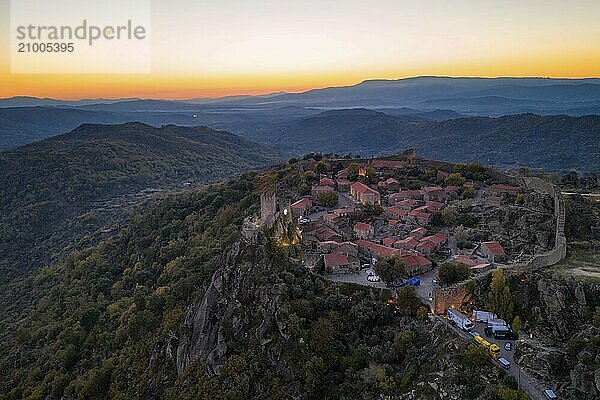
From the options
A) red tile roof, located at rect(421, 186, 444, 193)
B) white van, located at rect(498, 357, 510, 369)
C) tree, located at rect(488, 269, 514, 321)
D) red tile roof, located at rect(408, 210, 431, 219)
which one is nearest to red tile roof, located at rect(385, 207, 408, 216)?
red tile roof, located at rect(408, 210, 431, 219)

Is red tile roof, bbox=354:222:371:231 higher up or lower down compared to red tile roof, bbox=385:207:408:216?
lower down

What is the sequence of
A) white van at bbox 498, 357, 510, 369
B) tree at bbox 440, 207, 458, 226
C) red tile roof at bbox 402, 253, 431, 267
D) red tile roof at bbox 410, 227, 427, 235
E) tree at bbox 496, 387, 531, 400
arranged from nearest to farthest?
tree at bbox 496, 387, 531, 400, white van at bbox 498, 357, 510, 369, red tile roof at bbox 402, 253, 431, 267, red tile roof at bbox 410, 227, 427, 235, tree at bbox 440, 207, 458, 226

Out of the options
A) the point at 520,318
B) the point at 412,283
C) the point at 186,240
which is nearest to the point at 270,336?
the point at 412,283

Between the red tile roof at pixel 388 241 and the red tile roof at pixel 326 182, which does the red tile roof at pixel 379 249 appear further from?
the red tile roof at pixel 326 182

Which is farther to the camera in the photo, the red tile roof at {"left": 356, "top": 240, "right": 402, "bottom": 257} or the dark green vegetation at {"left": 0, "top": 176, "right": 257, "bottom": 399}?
the dark green vegetation at {"left": 0, "top": 176, "right": 257, "bottom": 399}

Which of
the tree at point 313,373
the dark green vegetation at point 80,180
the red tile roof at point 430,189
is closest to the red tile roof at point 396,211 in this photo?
the red tile roof at point 430,189

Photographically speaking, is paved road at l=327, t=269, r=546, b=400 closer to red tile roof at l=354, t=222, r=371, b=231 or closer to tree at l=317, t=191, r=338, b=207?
red tile roof at l=354, t=222, r=371, b=231

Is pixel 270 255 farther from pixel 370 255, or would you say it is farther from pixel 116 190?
Result: pixel 116 190
